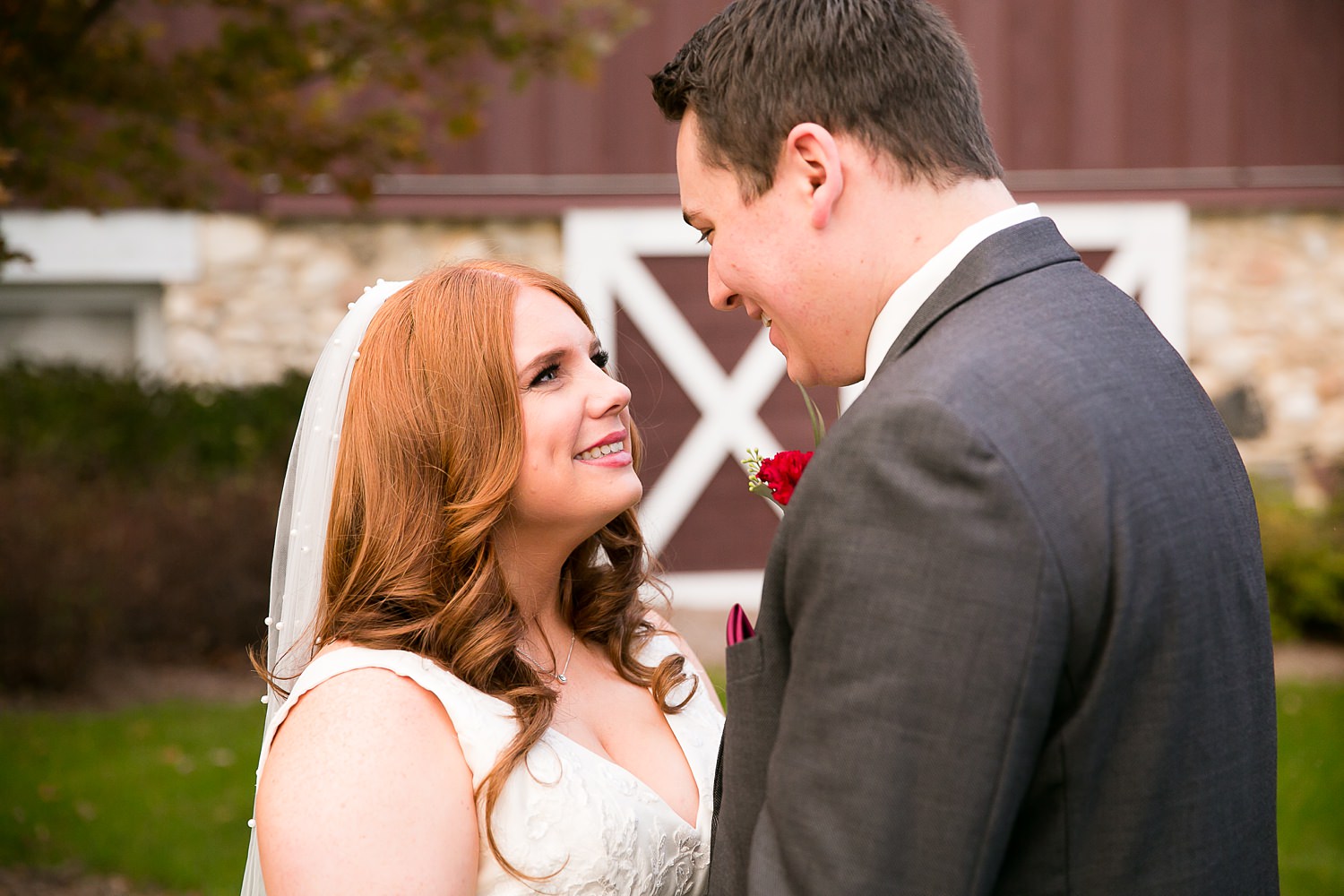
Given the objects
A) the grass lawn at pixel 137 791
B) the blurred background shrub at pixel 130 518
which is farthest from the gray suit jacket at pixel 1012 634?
the blurred background shrub at pixel 130 518

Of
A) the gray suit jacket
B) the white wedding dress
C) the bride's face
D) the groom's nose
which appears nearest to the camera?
the gray suit jacket

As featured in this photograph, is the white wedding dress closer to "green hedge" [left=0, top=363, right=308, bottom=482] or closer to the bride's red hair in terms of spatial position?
the bride's red hair

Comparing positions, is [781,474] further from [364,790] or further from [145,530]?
[145,530]

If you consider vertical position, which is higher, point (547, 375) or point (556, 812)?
point (547, 375)

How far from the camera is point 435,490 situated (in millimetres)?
2438

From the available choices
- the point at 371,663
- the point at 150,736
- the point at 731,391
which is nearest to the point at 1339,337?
the point at 731,391

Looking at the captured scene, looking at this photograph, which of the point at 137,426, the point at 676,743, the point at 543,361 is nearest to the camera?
the point at 543,361

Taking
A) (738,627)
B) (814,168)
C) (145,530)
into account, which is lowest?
(145,530)

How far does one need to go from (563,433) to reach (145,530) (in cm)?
534

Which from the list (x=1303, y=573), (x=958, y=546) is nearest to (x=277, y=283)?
(x=1303, y=573)

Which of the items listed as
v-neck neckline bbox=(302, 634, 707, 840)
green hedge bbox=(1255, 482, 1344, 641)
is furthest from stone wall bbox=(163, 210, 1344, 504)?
v-neck neckline bbox=(302, 634, 707, 840)

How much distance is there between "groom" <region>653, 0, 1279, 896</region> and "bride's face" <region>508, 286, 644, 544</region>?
30.0 inches

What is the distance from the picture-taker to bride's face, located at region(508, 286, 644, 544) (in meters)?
2.48

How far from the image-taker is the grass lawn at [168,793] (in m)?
4.68
